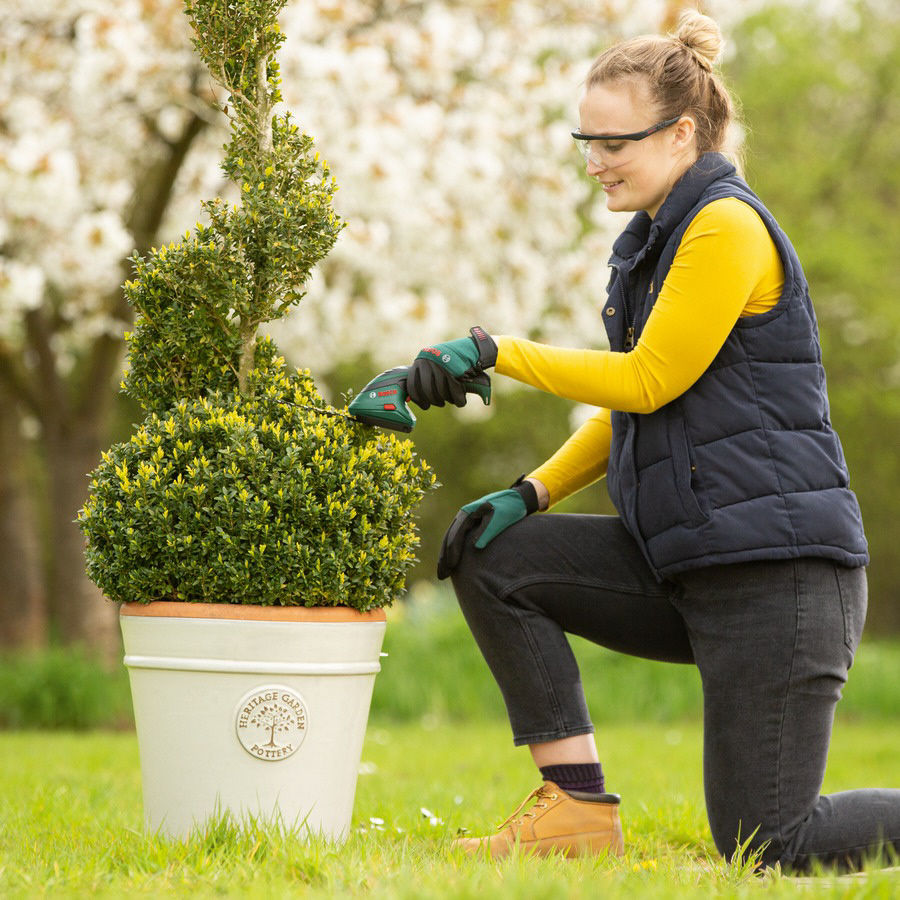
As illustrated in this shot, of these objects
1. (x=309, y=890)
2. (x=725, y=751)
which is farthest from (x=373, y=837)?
(x=725, y=751)

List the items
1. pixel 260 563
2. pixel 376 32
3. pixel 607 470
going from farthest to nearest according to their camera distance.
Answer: pixel 376 32, pixel 607 470, pixel 260 563

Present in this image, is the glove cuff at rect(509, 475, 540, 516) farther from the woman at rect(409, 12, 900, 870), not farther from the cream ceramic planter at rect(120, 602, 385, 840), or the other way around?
the cream ceramic planter at rect(120, 602, 385, 840)

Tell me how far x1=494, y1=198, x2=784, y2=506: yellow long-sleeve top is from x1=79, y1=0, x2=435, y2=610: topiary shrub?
42 cm

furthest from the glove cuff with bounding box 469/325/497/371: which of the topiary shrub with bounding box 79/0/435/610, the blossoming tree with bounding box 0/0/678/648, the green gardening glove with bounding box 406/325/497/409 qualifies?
the blossoming tree with bounding box 0/0/678/648

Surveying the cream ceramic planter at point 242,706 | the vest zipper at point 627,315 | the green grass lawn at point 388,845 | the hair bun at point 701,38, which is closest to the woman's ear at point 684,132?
the hair bun at point 701,38

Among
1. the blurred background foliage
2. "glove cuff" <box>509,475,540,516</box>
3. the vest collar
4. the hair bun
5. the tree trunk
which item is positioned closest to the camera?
the vest collar

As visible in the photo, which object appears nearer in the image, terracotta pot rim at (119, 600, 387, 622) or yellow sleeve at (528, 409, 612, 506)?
terracotta pot rim at (119, 600, 387, 622)

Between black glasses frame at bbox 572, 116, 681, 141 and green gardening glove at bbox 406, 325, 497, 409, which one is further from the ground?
black glasses frame at bbox 572, 116, 681, 141

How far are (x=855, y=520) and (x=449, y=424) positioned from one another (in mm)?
11148

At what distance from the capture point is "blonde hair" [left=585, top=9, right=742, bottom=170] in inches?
108

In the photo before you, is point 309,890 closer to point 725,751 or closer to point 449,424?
point 725,751

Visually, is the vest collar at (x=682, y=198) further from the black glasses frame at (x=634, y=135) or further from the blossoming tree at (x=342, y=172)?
the blossoming tree at (x=342, y=172)

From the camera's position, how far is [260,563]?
2543mm

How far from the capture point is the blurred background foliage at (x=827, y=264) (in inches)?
525
